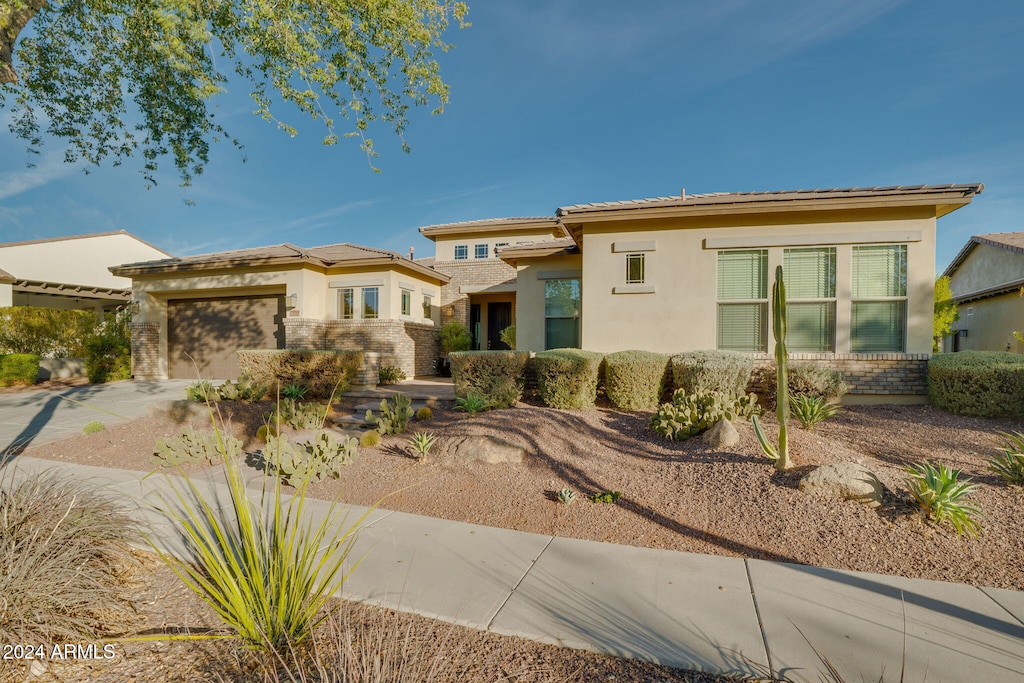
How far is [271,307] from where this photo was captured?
1398 centimetres

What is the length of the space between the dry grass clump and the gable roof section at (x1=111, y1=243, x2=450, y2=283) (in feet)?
34.3

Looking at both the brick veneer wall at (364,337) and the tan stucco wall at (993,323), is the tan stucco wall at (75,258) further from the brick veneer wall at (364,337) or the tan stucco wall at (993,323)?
the tan stucco wall at (993,323)

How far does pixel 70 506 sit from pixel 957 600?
6.29 metres

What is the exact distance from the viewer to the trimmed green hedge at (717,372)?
25.2 feet

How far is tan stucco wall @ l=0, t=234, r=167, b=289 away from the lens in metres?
20.6

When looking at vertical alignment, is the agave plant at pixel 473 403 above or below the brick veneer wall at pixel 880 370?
below

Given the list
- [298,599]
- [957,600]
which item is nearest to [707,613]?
[957,600]

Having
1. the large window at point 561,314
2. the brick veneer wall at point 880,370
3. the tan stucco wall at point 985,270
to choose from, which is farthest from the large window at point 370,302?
the tan stucco wall at point 985,270

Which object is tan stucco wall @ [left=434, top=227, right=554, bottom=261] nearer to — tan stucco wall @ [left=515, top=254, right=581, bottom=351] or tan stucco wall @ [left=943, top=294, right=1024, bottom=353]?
tan stucco wall @ [left=515, top=254, right=581, bottom=351]

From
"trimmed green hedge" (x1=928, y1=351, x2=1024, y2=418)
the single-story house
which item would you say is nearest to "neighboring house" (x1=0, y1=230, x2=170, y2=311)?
the single-story house

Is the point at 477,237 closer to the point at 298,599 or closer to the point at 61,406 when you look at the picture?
the point at 61,406

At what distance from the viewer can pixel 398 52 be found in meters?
8.53

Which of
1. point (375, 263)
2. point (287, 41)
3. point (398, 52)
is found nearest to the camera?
point (287, 41)

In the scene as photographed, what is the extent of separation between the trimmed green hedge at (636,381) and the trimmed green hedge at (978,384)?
14.5 feet
